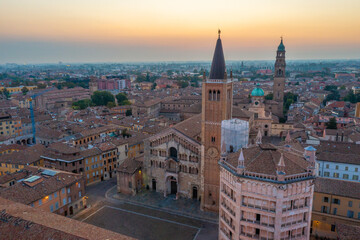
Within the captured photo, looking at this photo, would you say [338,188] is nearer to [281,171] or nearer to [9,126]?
[281,171]

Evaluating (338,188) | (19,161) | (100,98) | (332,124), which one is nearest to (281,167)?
(338,188)

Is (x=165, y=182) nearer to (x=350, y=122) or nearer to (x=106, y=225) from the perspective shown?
(x=106, y=225)

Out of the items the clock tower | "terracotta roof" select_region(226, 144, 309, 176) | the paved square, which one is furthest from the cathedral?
"terracotta roof" select_region(226, 144, 309, 176)

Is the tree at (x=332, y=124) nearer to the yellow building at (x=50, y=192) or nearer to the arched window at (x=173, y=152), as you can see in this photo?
the arched window at (x=173, y=152)

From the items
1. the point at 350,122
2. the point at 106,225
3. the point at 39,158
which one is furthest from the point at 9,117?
the point at 350,122

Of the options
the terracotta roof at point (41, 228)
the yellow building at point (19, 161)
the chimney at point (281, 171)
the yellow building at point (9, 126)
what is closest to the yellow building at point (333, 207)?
the chimney at point (281, 171)
